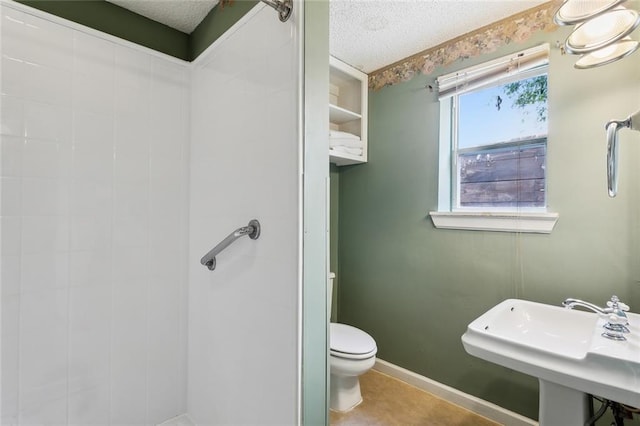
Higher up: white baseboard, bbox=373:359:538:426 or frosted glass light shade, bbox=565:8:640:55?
frosted glass light shade, bbox=565:8:640:55

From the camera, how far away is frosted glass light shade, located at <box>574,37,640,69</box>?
1.04 metres

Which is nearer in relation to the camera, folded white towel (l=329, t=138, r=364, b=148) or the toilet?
the toilet

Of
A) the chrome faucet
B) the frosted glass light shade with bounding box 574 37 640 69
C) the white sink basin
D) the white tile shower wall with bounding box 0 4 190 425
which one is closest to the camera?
the white sink basin

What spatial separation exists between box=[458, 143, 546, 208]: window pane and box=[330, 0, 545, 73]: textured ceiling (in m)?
0.68

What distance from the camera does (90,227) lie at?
1340 mm

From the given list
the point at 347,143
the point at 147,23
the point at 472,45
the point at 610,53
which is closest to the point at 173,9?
the point at 147,23

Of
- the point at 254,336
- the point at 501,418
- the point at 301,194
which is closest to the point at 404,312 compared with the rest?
the point at 501,418

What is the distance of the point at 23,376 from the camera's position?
119 cm

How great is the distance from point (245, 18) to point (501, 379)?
6.96ft

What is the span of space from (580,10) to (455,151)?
87 centimetres

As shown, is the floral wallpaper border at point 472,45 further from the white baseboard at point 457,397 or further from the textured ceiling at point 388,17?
the white baseboard at point 457,397

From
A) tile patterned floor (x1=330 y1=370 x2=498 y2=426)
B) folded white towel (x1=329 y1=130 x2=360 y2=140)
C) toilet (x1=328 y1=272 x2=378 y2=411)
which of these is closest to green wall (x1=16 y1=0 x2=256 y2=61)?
folded white towel (x1=329 y1=130 x2=360 y2=140)

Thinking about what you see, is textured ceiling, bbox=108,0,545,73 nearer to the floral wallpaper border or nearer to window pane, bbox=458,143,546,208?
the floral wallpaper border

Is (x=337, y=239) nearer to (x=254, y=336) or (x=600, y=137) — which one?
(x=254, y=336)
